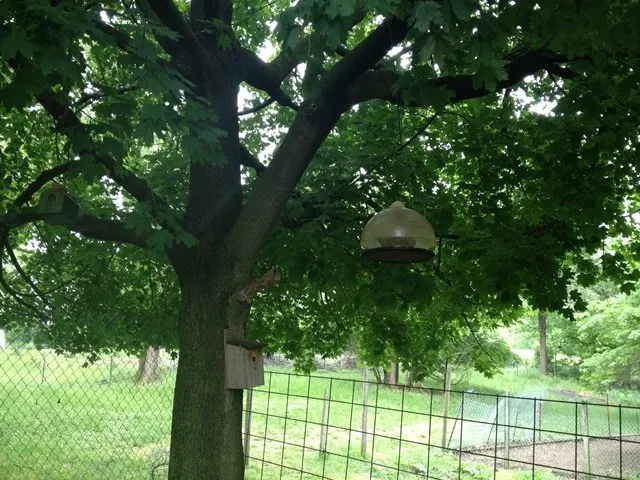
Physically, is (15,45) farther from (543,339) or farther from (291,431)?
(543,339)

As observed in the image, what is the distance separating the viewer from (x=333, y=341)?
24.0ft

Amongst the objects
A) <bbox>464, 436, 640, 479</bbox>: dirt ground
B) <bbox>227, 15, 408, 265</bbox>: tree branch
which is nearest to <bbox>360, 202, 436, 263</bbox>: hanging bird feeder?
<bbox>227, 15, 408, 265</bbox>: tree branch

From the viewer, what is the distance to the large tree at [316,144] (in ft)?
9.34

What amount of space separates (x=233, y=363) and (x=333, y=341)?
3.60 metres

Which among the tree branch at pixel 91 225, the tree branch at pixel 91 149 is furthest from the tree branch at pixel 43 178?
the tree branch at pixel 91 149

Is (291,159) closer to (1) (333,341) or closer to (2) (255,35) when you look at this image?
(2) (255,35)

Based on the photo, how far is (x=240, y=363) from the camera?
150 inches

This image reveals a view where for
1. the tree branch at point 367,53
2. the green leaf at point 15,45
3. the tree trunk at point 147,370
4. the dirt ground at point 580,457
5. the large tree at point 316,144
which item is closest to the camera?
the green leaf at point 15,45

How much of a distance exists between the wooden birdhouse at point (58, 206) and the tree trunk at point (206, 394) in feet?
2.92

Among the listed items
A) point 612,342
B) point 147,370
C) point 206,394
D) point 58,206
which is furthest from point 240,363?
point 612,342

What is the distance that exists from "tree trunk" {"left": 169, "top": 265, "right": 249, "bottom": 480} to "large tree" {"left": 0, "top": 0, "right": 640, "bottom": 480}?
0.01 metres

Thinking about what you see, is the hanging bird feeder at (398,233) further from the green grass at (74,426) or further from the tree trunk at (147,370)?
the tree trunk at (147,370)

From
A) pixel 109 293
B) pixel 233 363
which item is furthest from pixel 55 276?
pixel 233 363

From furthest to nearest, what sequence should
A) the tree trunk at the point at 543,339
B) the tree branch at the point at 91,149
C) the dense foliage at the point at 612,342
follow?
the tree trunk at the point at 543,339, the dense foliage at the point at 612,342, the tree branch at the point at 91,149
